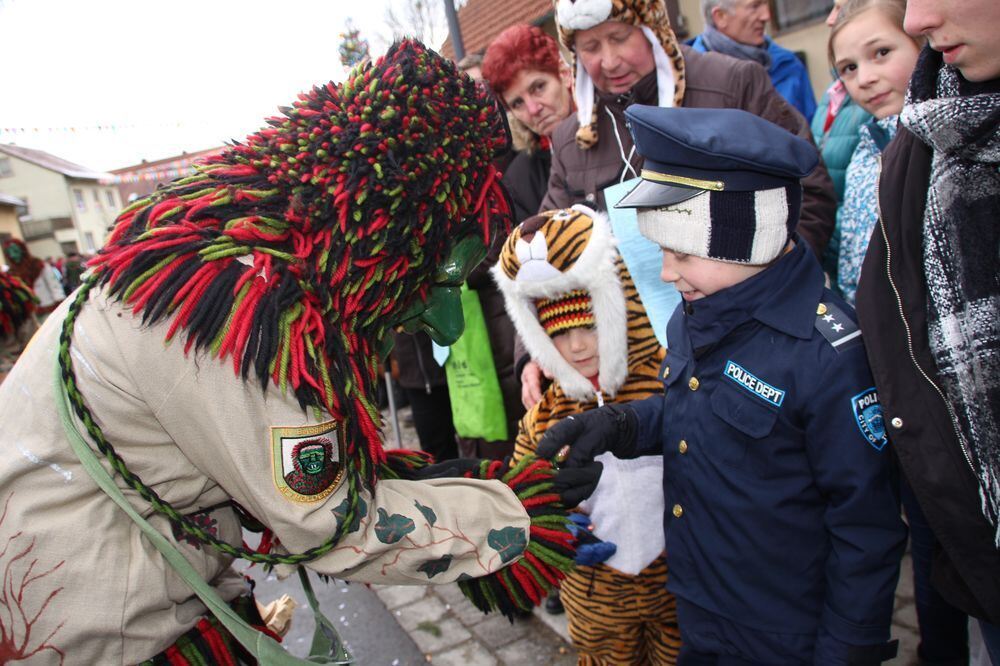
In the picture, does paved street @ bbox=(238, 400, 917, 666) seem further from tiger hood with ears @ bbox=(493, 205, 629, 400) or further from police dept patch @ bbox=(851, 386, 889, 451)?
police dept patch @ bbox=(851, 386, 889, 451)

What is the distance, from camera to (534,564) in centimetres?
145

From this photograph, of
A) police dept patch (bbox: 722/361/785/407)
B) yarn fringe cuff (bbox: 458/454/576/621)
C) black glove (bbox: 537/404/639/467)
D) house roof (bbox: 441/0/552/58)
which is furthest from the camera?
house roof (bbox: 441/0/552/58)

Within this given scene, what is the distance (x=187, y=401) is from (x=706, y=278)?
45.5 inches

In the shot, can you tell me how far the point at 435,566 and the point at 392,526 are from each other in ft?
0.43

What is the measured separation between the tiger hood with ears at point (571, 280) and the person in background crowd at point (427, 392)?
1.51 metres

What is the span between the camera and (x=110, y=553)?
1215 millimetres

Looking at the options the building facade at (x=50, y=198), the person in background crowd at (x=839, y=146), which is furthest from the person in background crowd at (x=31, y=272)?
the building facade at (x=50, y=198)

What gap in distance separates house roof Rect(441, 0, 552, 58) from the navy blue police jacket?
670cm

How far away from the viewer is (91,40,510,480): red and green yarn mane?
1.18 m

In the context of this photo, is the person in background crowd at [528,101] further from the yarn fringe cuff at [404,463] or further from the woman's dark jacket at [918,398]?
the woman's dark jacket at [918,398]

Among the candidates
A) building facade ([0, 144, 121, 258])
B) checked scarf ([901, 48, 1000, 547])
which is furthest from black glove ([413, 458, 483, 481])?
building facade ([0, 144, 121, 258])

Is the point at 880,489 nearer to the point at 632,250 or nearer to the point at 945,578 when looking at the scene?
the point at 945,578

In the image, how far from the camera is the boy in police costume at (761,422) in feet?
4.93

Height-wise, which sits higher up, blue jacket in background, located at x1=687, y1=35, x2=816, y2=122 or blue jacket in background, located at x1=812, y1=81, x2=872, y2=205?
blue jacket in background, located at x1=687, y1=35, x2=816, y2=122
